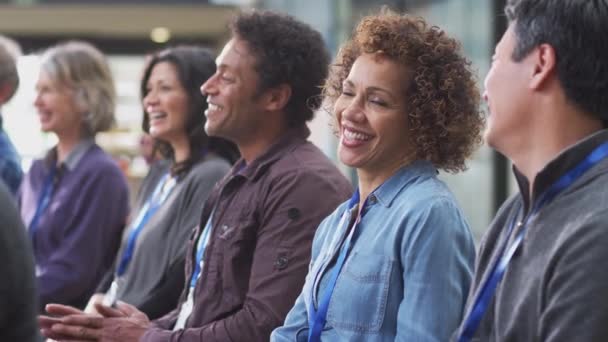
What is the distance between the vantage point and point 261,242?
3195 millimetres

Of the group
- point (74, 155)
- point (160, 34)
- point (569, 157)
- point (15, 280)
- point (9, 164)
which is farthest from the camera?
point (160, 34)

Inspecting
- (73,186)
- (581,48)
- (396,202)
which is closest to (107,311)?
(396,202)

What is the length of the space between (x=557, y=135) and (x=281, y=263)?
1.26 metres

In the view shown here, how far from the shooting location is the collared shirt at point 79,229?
478cm

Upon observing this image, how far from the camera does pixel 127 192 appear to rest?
16.6ft

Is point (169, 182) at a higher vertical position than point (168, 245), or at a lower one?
higher

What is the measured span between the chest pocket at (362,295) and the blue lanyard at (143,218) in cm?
170

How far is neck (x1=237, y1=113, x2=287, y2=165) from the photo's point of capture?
351cm

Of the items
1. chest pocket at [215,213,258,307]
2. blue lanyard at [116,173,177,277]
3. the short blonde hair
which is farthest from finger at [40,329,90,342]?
the short blonde hair

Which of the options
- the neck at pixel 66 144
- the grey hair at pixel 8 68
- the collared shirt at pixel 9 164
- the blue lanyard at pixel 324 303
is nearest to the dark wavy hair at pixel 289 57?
the blue lanyard at pixel 324 303

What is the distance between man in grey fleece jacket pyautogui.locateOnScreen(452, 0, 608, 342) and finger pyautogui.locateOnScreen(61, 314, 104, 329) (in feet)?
5.24

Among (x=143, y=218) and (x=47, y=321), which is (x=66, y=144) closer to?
(x=143, y=218)

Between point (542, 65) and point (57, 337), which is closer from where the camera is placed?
point (542, 65)

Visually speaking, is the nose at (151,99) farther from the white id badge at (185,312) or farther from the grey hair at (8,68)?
the grey hair at (8,68)
